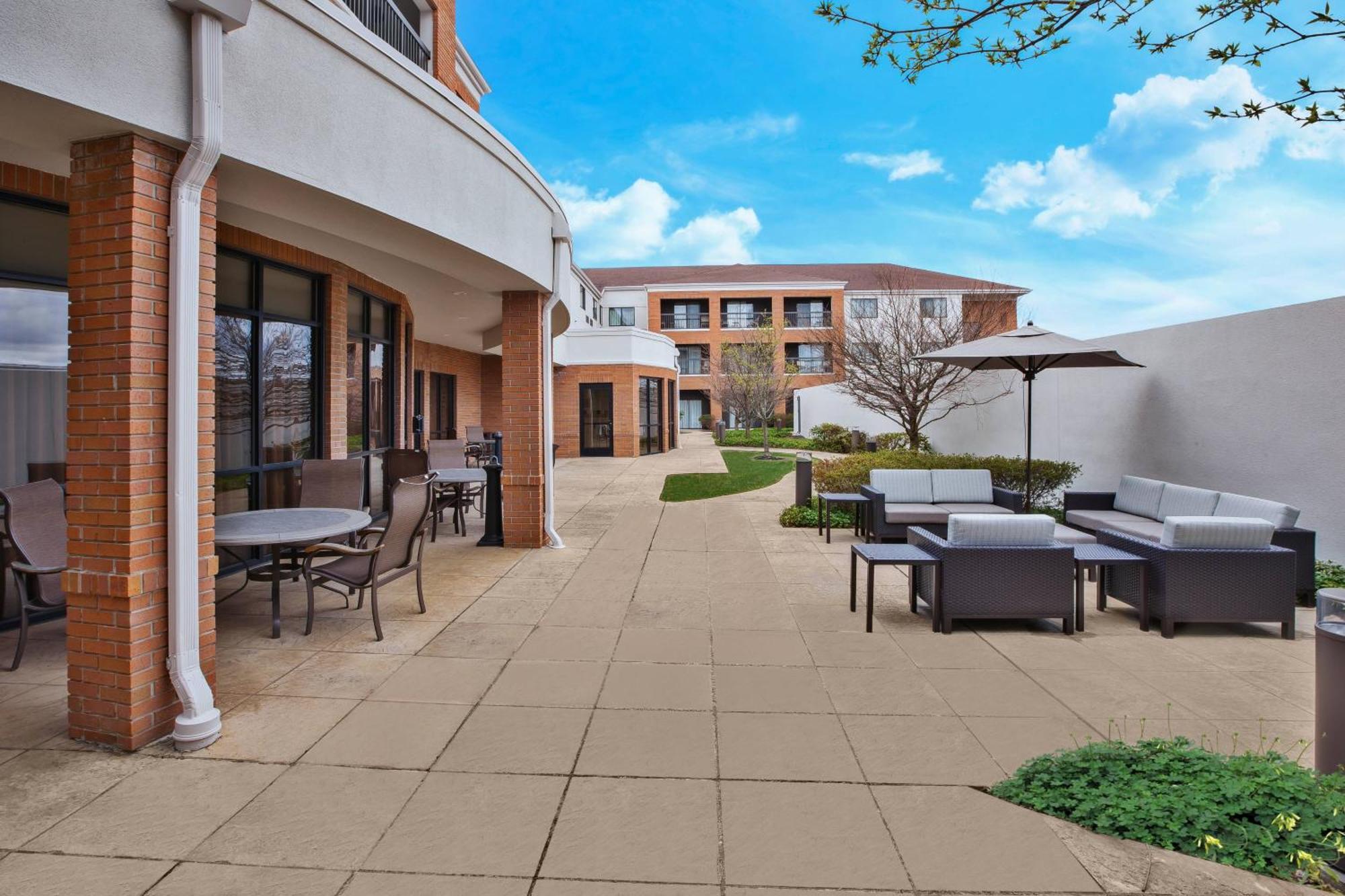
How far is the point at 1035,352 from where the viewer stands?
7.96 metres

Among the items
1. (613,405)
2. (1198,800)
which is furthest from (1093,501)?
(613,405)

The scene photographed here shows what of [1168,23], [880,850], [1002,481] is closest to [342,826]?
[880,850]

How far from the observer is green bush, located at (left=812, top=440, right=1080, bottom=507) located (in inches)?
425

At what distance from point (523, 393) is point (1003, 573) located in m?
5.65

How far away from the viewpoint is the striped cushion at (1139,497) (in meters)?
7.99

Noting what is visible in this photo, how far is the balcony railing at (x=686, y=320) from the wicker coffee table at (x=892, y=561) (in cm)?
3977

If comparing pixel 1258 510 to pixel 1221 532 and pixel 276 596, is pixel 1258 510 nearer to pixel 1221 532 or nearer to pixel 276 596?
pixel 1221 532

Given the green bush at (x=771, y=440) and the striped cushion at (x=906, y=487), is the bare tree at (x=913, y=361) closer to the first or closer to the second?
the striped cushion at (x=906, y=487)

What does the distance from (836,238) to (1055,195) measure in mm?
41844

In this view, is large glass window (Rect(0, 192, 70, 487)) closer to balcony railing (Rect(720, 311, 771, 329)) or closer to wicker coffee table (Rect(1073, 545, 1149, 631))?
wicker coffee table (Rect(1073, 545, 1149, 631))

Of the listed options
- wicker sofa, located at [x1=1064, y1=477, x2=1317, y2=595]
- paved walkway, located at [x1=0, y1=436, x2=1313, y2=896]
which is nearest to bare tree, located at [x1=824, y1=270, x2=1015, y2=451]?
wicker sofa, located at [x1=1064, y1=477, x2=1317, y2=595]

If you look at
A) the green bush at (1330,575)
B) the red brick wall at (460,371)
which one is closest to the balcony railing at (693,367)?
the red brick wall at (460,371)

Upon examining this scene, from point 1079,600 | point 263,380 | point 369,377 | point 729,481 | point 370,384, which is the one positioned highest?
point 369,377

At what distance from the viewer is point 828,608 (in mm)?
6141
